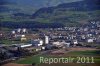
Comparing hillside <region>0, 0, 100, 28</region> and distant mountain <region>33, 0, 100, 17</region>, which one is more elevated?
distant mountain <region>33, 0, 100, 17</region>

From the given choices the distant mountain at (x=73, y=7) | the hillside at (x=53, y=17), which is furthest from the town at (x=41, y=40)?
the distant mountain at (x=73, y=7)

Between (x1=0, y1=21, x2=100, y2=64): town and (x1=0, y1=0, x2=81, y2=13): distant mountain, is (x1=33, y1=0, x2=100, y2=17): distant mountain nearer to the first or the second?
(x1=0, y1=0, x2=81, y2=13): distant mountain

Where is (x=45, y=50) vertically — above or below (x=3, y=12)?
below

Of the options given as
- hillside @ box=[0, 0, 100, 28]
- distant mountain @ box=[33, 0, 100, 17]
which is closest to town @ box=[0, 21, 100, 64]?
hillside @ box=[0, 0, 100, 28]

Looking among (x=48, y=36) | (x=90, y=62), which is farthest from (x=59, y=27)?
(x=90, y=62)

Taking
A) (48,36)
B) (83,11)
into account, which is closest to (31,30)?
(48,36)

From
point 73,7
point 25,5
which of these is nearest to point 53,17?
point 73,7

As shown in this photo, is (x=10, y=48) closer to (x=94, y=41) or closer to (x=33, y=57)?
(x=33, y=57)

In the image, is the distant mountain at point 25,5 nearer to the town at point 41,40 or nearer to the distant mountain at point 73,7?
→ the distant mountain at point 73,7
